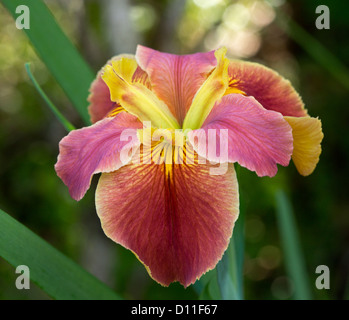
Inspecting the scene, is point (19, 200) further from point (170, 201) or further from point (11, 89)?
point (170, 201)

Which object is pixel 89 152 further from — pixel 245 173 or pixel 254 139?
pixel 245 173

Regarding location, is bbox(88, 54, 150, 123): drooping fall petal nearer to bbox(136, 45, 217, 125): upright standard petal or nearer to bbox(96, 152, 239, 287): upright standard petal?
bbox(136, 45, 217, 125): upright standard petal

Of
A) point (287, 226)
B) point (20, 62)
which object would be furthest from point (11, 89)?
point (287, 226)

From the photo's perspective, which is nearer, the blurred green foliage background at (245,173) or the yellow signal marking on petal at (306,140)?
the yellow signal marking on petal at (306,140)

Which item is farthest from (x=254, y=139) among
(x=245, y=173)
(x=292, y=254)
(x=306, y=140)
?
(x=245, y=173)

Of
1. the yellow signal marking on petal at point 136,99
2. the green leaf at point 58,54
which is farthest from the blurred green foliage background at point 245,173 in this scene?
the yellow signal marking on petal at point 136,99

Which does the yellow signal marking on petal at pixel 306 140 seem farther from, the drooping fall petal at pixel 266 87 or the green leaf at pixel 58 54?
the green leaf at pixel 58 54
